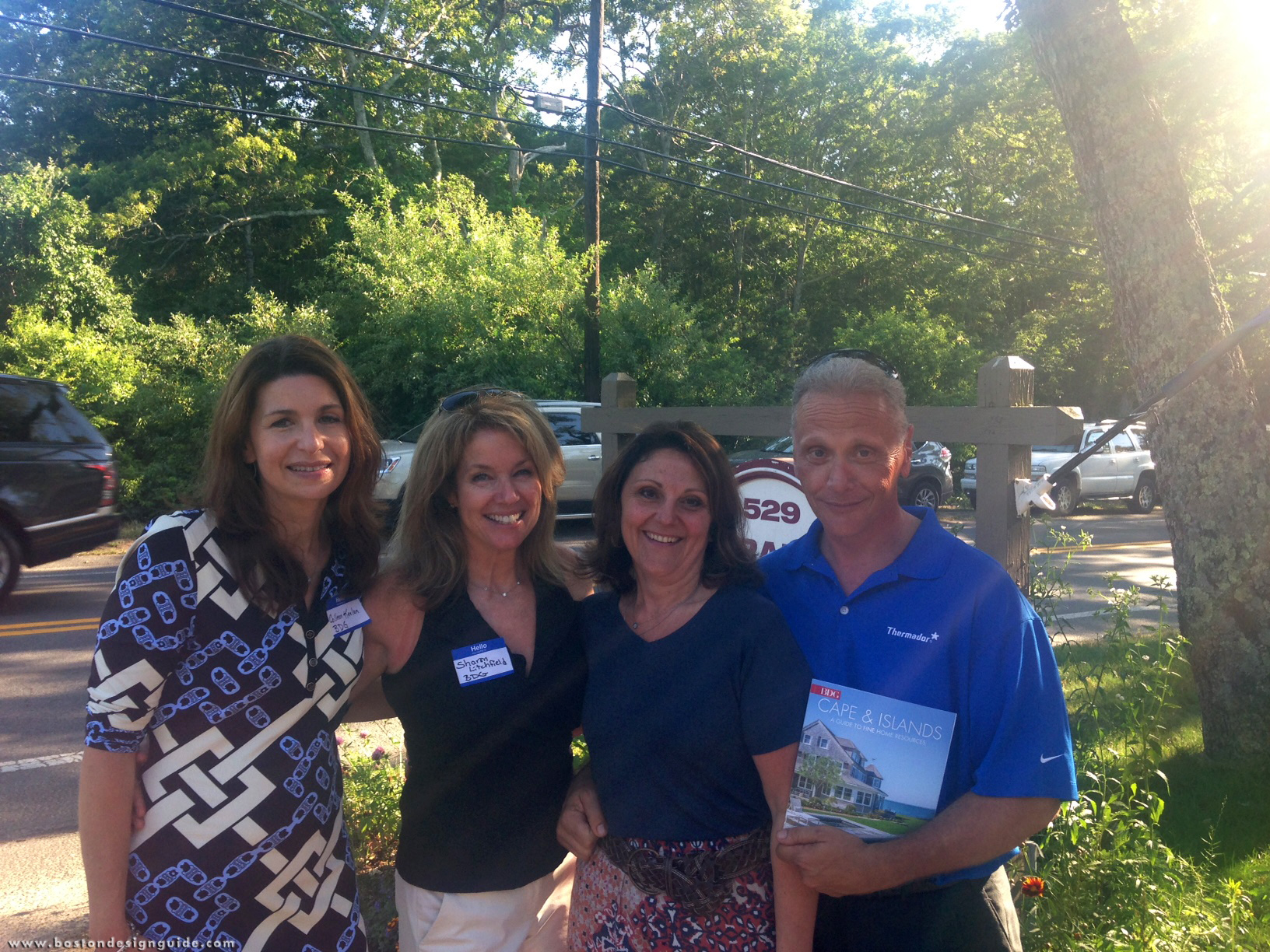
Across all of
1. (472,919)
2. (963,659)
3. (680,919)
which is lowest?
(472,919)

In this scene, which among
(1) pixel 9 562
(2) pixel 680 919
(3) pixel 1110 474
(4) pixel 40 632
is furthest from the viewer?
(3) pixel 1110 474

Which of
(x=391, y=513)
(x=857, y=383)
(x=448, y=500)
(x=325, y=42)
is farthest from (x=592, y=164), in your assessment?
(x=857, y=383)

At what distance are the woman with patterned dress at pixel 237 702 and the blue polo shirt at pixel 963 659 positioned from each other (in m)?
1.11

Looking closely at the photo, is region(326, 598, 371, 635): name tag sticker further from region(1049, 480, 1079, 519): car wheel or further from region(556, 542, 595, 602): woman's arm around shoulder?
region(1049, 480, 1079, 519): car wheel

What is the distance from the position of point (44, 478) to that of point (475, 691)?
27.1 ft

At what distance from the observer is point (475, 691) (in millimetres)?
2184

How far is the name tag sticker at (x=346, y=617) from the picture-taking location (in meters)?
2.11

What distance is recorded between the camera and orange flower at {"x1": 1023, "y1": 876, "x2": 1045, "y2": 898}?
8.25 feet

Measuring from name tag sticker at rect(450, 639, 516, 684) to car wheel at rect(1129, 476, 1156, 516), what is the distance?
21449 millimetres

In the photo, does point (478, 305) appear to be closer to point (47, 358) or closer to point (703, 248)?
point (47, 358)

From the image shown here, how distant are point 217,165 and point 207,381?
8.60m

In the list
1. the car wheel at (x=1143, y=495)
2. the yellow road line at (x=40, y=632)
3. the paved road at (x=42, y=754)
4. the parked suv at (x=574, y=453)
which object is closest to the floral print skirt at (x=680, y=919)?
the paved road at (x=42, y=754)

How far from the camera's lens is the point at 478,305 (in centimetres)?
1655

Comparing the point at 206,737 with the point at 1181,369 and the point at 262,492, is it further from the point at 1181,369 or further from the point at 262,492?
the point at 1181,369
